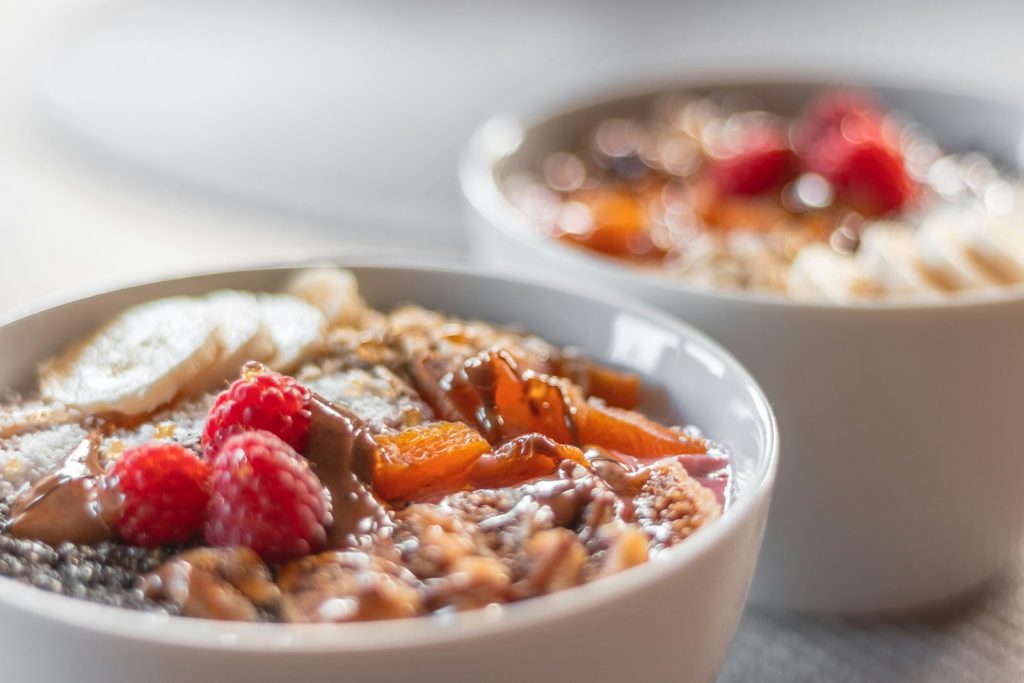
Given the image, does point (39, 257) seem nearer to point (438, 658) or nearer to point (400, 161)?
point (400, 161)

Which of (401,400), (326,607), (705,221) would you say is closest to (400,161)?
(705,221)

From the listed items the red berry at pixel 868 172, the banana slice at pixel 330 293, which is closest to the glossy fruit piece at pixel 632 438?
the banana slice at pixel 330 293

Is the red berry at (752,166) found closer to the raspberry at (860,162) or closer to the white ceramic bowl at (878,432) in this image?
the raspberry at (860,162)

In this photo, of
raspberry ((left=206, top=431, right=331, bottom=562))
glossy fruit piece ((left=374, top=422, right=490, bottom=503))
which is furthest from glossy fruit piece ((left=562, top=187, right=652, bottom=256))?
raspberry ((left=206, top=431, right=331, bottom=562))

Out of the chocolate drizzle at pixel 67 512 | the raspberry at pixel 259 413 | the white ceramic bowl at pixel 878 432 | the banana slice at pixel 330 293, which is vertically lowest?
the white ceramic bowl at pixel 878 432

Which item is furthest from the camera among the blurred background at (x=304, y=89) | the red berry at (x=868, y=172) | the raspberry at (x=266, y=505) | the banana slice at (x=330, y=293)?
the blurred background at (x=304, y=89)

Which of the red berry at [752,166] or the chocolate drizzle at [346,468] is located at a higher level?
the chocolate drizzle at [346,468]

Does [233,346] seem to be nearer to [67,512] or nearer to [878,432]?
[67,512]
